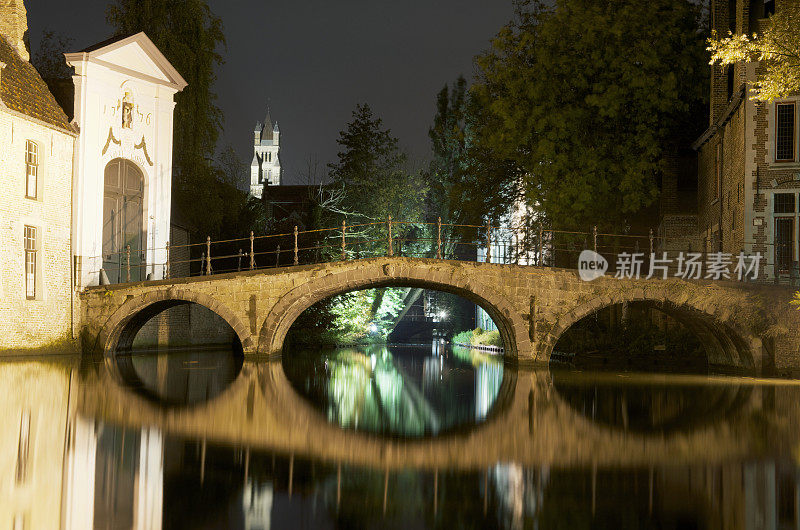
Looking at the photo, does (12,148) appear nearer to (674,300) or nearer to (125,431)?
(125,431)

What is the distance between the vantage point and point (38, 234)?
1850cm

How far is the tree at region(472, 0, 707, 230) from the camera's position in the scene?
2092 cm

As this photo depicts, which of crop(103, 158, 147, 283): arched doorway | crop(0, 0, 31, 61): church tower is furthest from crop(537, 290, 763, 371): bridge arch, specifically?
crop(0, 0, 31, 61): church tower

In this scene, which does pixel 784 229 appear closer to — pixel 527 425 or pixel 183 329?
pixel 527 425

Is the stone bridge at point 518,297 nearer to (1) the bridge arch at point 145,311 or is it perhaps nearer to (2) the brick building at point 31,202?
(1) the bridge arch at point 145,311

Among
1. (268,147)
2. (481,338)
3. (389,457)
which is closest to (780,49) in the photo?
(389,457)

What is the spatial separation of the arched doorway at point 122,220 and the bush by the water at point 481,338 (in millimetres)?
12033

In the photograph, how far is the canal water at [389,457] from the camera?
5020 mm

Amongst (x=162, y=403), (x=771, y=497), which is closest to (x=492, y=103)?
(x=162, y=403)

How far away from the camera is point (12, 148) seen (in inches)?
692

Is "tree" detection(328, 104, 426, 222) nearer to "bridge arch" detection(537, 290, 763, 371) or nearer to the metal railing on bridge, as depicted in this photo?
the metal railing on bridge

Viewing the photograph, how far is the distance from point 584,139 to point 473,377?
26.4 ft

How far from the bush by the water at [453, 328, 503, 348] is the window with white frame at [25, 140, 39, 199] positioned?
49.7ft

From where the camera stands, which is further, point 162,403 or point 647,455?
point 162,403
